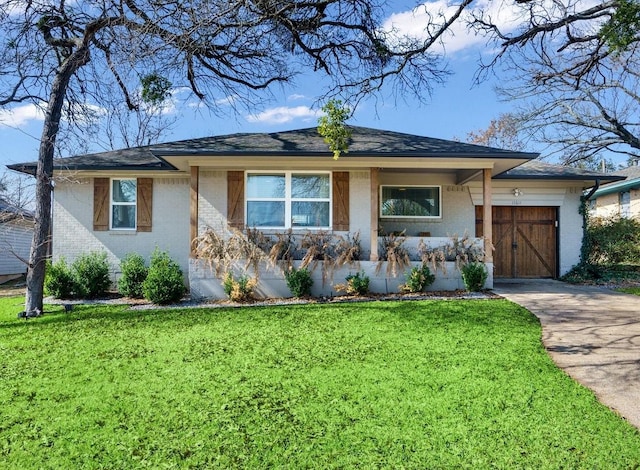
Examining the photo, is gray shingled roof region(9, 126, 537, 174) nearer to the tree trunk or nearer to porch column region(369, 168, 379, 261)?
porch column region(369, 168, 379, 261)

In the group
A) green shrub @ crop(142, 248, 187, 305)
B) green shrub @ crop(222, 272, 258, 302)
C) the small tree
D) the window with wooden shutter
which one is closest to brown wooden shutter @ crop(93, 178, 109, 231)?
the window with wooden shutter

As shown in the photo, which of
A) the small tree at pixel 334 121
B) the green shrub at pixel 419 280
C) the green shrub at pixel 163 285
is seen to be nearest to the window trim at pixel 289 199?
the small tree at pixel 334 121

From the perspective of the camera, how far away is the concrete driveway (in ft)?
13.6

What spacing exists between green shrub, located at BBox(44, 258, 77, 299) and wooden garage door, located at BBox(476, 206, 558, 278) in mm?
11163

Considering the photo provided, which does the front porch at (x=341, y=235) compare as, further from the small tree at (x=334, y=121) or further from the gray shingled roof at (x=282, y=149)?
the small tree at (x=334, y=121)

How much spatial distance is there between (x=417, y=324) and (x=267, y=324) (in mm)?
2427

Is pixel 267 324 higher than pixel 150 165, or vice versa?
pixel 150 165

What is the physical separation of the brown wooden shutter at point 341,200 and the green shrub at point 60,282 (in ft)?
21.5

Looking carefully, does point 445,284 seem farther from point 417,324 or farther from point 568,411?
point 568,411

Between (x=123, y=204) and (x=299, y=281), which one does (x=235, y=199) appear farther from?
(x=123, y=204)

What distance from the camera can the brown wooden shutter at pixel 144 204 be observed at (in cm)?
1112

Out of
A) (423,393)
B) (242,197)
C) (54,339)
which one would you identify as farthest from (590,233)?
(54,339)

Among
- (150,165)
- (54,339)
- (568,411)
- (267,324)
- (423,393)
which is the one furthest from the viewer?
(150,165)

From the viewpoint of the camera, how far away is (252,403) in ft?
12.6
